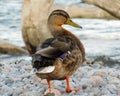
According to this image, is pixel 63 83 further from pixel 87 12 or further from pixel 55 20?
pixel 87 12

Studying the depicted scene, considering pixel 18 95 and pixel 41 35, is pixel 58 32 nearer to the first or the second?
pixel 18 95

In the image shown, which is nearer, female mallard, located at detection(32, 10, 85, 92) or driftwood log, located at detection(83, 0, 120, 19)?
female mallard, located at detection(32, 10, 85, 92)

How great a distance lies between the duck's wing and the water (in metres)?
5.37

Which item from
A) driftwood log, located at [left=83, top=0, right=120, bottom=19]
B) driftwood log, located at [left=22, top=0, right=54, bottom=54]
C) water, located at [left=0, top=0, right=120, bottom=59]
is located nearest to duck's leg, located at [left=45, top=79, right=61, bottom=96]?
driftwood log, located at [left=83, top=0, right=120, bottom=19]

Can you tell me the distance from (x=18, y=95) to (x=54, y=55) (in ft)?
3.21

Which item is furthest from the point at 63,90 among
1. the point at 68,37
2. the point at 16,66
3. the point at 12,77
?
the point at 16,66

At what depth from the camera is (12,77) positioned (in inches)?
287

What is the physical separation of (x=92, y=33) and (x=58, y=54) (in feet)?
34.5

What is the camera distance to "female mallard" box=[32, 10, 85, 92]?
17.5 feet

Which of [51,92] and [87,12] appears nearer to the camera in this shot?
[51,92]

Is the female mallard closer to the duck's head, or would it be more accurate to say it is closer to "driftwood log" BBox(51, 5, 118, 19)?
the duck's head

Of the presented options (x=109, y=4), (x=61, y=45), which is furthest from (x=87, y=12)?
(x=61, y=45)

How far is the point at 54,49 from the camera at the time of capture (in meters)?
5.42

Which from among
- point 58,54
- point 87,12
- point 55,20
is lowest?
point 87,12
